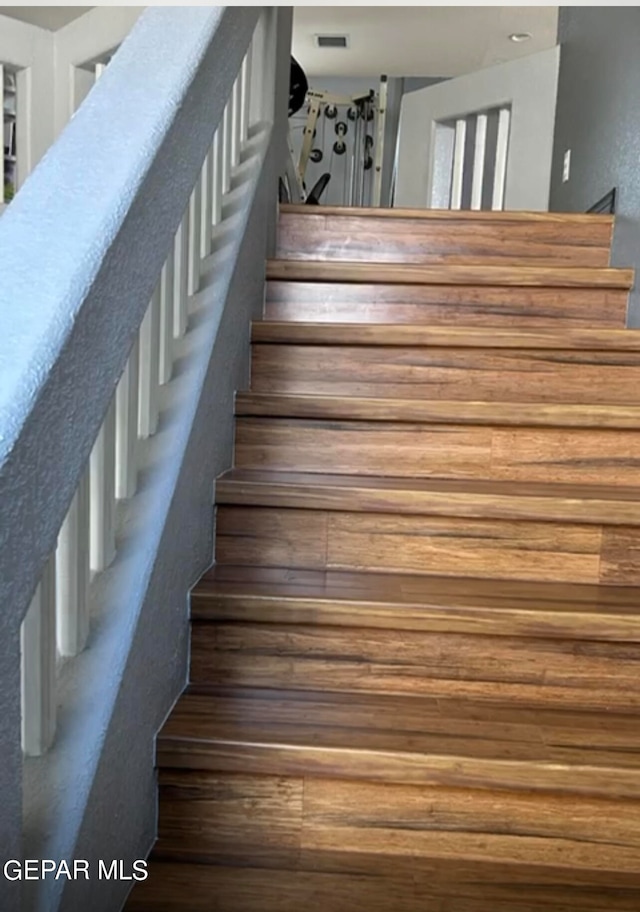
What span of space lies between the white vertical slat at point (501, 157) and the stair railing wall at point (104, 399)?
2644 mm

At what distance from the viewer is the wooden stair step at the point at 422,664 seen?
146 centimetres

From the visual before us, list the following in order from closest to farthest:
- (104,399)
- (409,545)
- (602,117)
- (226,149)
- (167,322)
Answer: (104,399)
(167,322)
(409,545)
(226,149)
(602,117)

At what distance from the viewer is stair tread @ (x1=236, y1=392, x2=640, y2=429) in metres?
1.81

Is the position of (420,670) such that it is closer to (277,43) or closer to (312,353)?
(312,353)

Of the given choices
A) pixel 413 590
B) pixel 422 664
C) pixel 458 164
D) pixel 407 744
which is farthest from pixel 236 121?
pixel 458 164

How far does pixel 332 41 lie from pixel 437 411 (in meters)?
5.54

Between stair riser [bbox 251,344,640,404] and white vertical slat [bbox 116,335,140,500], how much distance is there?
0.79m

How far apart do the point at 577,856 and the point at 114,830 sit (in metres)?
0.69

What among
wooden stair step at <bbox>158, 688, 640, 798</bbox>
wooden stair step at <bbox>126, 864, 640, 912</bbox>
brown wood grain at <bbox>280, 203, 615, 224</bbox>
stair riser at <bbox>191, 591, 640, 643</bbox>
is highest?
brown wood grain at <bbox>280, 203, 615, 224</bbox>

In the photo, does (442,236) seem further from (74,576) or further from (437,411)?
(74,576)

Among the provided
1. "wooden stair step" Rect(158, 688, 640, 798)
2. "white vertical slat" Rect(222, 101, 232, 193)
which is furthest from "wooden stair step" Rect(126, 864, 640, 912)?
"white vertical slat" Rect(222, 101, 232, 193)

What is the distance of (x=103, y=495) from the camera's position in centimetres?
112

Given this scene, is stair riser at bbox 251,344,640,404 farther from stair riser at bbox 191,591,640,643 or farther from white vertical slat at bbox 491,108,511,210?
white vertical slat at bbox 491,108,511,210

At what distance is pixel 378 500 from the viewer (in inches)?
64.4
